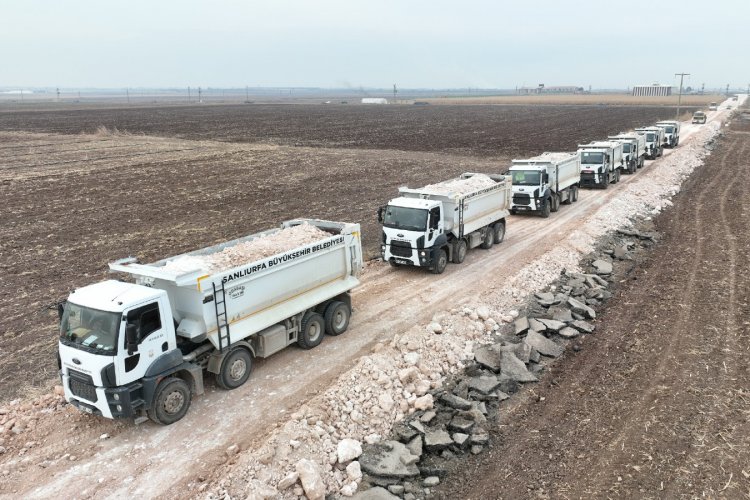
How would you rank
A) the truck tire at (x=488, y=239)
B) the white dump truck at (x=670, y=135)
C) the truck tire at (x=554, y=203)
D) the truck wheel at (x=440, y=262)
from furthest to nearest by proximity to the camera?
the white dump truck at (x=670, y=135) < the truck tire at (x=554, y=203) < the truck tire at (x=488, y=239) < the truck wheel at (x=440, y=262)

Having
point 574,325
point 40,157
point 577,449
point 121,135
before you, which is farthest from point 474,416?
point 121,135

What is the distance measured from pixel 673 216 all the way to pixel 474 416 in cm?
2160

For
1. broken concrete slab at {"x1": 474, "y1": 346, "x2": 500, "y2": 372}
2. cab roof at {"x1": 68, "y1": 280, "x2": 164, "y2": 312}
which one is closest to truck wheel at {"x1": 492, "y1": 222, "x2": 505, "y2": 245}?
broken concrete slab at {"x1": 474, "y1": 346, "x2": 500, "y2": 372}

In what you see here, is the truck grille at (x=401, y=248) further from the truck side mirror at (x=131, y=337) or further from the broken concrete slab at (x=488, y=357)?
the truck side mirror at (x=131, y=337)

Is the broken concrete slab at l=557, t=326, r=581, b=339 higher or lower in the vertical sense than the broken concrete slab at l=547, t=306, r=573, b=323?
lower

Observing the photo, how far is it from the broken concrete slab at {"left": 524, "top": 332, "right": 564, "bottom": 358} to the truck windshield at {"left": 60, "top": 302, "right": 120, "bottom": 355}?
926 centimetres

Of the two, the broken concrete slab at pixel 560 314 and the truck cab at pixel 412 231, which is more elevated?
the truck cab at pixel 412 231

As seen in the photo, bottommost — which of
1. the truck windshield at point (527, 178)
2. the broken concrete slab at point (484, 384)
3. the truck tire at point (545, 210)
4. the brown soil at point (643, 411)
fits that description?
the brown soil at point (643, 411)

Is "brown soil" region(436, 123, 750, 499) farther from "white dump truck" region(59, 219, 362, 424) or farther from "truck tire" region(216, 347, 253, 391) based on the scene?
"white dump truck" region(59, 219, 362, 424)

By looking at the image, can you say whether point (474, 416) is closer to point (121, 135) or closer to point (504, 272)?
point (504, 272)

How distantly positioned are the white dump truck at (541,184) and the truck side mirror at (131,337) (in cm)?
1973

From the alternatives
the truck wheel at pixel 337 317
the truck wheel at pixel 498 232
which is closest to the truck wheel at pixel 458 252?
the truck wheel at pixel 498 232

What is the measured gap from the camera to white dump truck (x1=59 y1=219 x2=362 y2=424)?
942cm

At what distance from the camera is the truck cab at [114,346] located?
9.30 m
